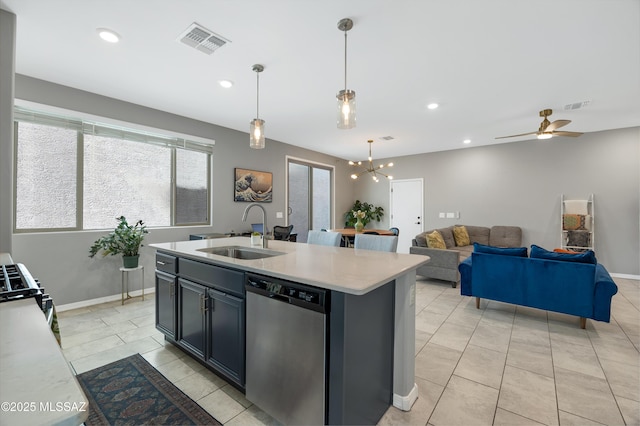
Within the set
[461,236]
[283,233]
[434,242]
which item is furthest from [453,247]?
[283,233]

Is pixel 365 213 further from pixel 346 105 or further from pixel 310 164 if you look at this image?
pixel 346 105

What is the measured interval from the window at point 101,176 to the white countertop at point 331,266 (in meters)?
1.92

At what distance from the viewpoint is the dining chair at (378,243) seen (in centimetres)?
251

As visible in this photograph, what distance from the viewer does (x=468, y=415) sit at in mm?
1768

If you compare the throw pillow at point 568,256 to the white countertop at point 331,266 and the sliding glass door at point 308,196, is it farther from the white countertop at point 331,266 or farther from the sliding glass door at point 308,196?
the sliding glass door at point 308,196

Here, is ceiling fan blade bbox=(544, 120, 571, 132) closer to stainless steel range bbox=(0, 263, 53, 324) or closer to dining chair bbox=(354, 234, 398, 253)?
dining chair bbox=(354, 234, 398, 253)

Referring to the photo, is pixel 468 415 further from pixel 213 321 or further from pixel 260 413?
pixel 213 321

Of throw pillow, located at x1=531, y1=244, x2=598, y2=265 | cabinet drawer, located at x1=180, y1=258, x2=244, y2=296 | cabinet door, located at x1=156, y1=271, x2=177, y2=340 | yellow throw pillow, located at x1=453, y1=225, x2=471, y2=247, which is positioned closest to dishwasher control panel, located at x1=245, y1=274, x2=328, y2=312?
cabinet drawer, located at x1=180, y1=258, x2=244, y2=296

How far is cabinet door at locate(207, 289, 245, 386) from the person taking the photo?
1.82 metres

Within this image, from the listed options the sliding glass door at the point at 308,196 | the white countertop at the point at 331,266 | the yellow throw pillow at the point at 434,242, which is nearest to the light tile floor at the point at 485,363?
the white countertop at the point at 331,266

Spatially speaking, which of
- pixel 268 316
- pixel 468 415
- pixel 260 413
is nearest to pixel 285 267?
pixel 268 316

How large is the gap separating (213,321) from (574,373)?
2.79 m

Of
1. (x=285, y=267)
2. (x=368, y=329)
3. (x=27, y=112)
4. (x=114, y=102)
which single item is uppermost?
(x=114, y=102)

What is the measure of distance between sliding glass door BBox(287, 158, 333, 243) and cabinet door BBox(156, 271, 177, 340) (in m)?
4.01
